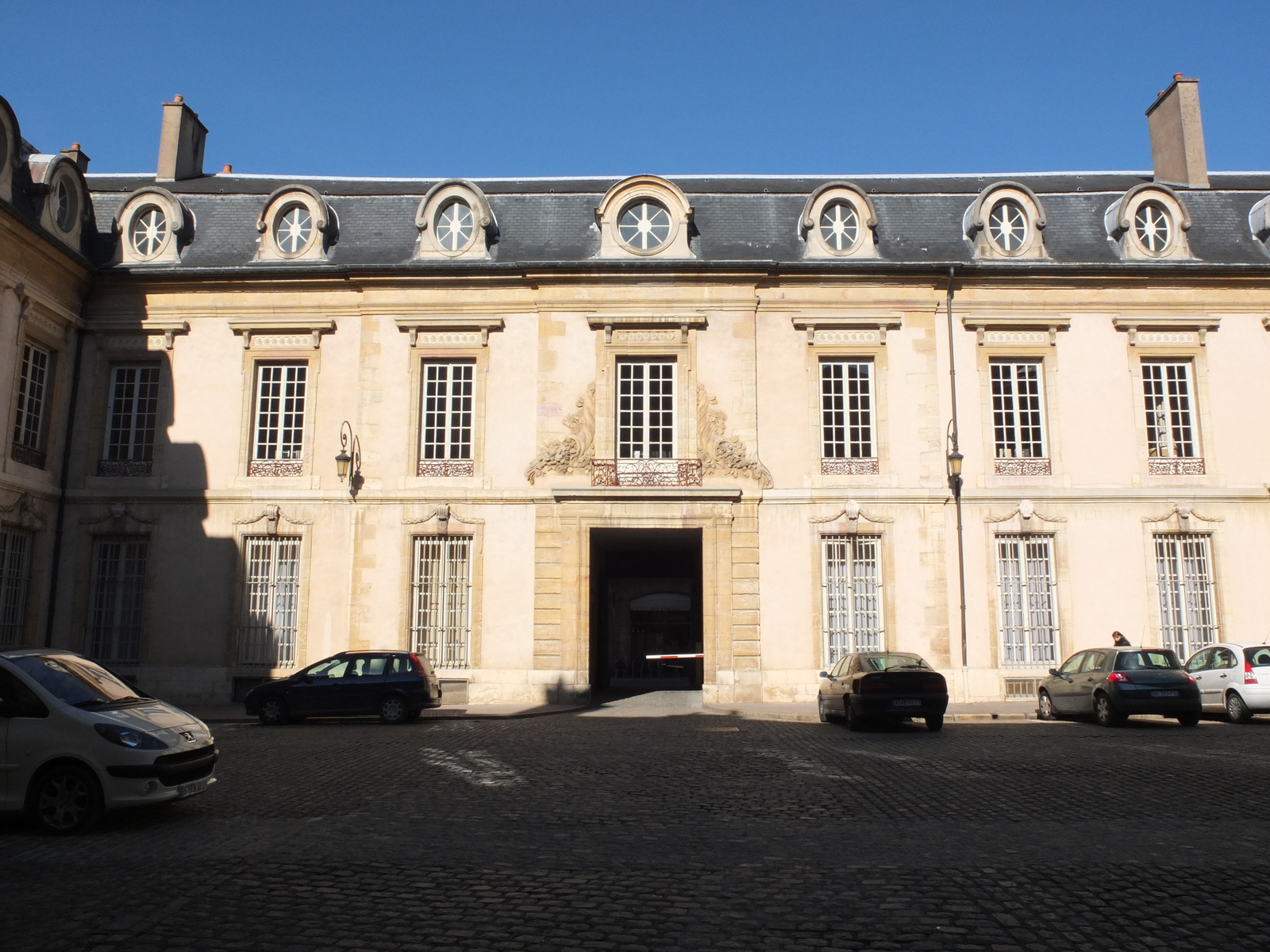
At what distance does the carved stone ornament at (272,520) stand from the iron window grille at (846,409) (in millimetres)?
11036

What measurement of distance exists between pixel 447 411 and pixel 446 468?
1.22 meters

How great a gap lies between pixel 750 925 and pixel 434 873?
218 cm

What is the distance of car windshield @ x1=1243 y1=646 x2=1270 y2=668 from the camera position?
16234 millimetres

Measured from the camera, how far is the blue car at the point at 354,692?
1723 cm

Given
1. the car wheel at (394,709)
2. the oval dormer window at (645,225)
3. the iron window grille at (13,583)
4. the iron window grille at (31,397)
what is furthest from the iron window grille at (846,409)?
the iron window grille at (13,583)

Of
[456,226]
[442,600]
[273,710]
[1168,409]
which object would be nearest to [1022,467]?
[1168,409]

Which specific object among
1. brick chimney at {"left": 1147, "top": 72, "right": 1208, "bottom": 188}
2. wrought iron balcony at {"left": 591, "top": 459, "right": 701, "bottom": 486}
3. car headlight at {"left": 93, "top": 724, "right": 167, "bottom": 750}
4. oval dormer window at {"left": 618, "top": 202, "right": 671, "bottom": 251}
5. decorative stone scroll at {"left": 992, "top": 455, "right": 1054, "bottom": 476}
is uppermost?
brick chimney at {"left": 1147, "top": 72, "right": 1208, "bottom": 188}

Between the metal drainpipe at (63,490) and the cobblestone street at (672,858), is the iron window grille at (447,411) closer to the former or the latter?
the metal drainpipe at (63,490)

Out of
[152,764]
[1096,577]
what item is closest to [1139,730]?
[1096,577]

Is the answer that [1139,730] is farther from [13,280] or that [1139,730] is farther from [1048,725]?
[13,280]

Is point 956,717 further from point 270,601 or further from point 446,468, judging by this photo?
point 270,601

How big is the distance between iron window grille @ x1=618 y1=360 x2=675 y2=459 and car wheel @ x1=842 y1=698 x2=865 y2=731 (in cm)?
701

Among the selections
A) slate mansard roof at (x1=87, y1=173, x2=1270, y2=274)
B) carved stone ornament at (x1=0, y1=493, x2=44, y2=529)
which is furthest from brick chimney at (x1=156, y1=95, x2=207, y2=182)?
carved stone ornament at (x1=0, y1=493, x2=44, y2=529)

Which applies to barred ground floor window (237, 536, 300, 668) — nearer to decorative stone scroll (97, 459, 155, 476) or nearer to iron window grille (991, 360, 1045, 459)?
decorative stone scroll (97, 459, 155, 476)
